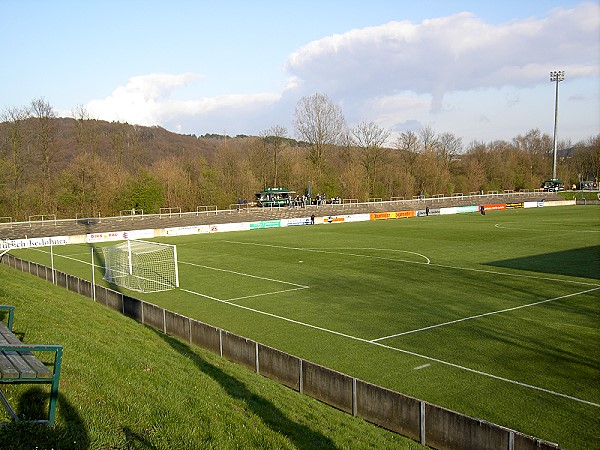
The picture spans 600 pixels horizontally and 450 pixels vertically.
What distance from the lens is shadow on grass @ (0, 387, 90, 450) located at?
5.79 metres

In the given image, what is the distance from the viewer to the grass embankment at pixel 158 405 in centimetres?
659

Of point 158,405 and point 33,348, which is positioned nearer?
point 33,348

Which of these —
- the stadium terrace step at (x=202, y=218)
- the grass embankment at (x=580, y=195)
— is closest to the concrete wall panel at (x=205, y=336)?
the stadium terrace step at (x=202, y=218)

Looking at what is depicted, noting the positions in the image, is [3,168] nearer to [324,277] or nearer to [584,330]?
[324,277]

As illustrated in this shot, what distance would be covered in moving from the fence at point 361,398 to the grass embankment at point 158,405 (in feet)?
1.05

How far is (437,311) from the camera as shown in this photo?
19797 millimetres

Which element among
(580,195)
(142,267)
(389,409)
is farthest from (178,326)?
(580,195)

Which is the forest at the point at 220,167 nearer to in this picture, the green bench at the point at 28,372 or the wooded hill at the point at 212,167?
the wooded hill at the point at 212,167

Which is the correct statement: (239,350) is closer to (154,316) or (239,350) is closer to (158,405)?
(154,316)

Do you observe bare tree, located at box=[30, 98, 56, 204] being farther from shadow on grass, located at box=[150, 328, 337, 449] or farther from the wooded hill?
shadow on grass, located at box=[150, 328, 337, 449]

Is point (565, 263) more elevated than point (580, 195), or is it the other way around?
point (580, 195)

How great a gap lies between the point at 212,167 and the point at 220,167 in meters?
1.31

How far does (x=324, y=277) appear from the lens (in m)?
27.8

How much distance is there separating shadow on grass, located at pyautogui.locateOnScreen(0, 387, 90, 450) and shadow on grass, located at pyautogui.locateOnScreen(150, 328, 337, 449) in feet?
9.54
